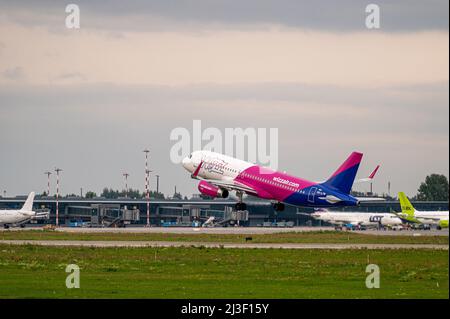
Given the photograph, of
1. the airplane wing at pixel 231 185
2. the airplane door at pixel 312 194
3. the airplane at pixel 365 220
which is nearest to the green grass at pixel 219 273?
the airplane wing at pixel 231 185

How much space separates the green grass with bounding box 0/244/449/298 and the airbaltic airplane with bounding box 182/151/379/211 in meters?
34.8

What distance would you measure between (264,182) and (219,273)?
203 ft

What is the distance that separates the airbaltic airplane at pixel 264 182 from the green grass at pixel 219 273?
34755 mm


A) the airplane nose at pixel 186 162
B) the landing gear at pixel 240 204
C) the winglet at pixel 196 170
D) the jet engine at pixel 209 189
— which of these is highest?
the airplane nose at pixel 186 162

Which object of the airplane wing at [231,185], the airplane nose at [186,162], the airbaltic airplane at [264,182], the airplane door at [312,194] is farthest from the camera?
the airplane door at [312,194]

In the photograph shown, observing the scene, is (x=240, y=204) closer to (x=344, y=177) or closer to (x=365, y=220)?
(x=344, y=177)

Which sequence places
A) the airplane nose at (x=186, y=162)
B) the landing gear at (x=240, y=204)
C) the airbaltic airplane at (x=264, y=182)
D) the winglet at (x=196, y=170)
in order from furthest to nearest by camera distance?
the landing gear at (x=240, y=204) < the airplane nose at (x=186, y=162) < the winglet at (x=196, y=170) < the airbaltic airplane at (x=264, y=182)

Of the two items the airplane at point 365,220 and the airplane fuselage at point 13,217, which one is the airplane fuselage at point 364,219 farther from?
the airplane fuselage at point 13,217

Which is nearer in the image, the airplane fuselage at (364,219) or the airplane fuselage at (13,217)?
the airplane fuselage at (13,217)

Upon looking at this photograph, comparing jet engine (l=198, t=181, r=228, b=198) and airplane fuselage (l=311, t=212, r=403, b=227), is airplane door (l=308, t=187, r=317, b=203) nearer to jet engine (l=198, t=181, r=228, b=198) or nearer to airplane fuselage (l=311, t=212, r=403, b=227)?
jet engine (l=198, t=181, r=228, b=198)

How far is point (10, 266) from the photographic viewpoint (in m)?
73.1

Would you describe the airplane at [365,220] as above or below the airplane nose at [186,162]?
below

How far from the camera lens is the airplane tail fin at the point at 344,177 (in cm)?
13025
